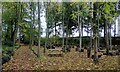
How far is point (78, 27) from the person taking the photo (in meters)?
3.34

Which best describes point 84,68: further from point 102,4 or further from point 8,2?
point 8,2

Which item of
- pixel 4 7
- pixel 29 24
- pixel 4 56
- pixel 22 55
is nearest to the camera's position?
pixel 4 7

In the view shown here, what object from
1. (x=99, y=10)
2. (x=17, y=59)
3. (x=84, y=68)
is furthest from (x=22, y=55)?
(x=99, y=10)

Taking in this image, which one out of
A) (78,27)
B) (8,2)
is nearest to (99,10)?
(78,27)

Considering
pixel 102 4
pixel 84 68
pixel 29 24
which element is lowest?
pixel 84 68

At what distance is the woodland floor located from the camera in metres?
2.65

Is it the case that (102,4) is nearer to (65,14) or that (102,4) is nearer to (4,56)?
(65,14)

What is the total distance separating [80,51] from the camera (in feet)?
11.3

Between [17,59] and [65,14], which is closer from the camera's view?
[17,59]

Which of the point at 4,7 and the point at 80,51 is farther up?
the point at 4,7

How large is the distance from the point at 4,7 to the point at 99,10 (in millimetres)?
1102

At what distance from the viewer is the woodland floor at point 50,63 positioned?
265cm

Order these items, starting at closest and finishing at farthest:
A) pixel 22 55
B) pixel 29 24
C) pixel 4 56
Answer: pixel 4 56 → pixel 22 55 → pixel 29 24

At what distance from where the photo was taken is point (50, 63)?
2.85 m
